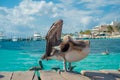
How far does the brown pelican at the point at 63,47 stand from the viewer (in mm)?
6184

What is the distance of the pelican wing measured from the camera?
6.68 metres

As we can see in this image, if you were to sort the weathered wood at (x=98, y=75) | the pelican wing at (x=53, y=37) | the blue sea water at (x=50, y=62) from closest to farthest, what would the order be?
1. the weathered wood at (x=98, y=75)
2. the pelican wing at (x=53, y=37)
3. the blue sea water at (x=50, y=62)

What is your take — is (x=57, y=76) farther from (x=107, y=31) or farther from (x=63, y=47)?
(x=107, y=31)

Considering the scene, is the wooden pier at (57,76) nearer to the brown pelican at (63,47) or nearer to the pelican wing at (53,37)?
the brown pelican at (63,47)

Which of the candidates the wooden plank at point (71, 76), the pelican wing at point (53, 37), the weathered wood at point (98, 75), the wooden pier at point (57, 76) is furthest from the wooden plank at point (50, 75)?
the pelican wing at point (53, 37)

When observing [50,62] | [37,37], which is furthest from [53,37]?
[37,37]

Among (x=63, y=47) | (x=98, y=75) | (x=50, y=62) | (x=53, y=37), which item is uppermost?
(x=53, y=37)

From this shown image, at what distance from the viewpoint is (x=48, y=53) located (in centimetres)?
666

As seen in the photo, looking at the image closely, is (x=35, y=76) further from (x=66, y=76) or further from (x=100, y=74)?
(x=100, y=74)

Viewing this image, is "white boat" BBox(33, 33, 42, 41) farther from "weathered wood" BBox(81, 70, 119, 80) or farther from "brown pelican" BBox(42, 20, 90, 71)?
"weathered wood" BBox(81, 70, 119, 80)

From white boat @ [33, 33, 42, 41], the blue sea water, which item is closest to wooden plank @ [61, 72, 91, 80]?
the blue sea water

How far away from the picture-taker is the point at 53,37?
6.75m

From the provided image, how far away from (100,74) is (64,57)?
42.3 inches

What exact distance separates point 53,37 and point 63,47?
41 centimetres
